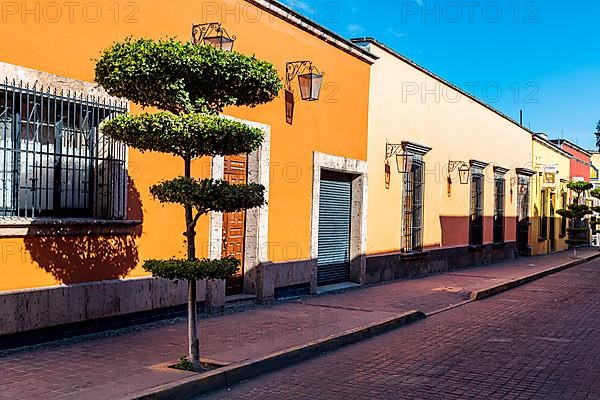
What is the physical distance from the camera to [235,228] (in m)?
10.8

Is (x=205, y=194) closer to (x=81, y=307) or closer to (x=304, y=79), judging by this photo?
(x=81, y=307)

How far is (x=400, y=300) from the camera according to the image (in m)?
12.4

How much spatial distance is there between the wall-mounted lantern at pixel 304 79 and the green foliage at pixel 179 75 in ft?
17.5

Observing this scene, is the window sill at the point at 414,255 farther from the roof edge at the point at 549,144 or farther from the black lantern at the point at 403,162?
the roof edge at the point at 549,144

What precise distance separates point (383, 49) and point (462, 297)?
589 centimetres

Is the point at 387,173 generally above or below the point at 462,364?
above

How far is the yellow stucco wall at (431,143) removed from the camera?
15.3 m

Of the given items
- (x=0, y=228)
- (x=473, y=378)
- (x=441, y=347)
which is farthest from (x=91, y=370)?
(x=441, y=347)

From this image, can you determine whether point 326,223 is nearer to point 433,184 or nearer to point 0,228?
point 433,184

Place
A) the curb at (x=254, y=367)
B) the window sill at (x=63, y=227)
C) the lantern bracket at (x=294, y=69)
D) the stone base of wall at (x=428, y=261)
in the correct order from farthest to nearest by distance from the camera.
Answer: the stone base of wall at (x=428, y=261) < the lantern bracket at (x=294, y=69) < the window sill at (x=63, y=227) < the curb at (x=254, y=367)

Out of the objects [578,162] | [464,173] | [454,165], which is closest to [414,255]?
[454,165]

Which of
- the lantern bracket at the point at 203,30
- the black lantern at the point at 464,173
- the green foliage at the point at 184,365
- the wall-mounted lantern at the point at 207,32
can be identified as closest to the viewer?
the green foliage at the point at 184,365

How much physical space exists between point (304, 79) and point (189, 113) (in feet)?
19.5

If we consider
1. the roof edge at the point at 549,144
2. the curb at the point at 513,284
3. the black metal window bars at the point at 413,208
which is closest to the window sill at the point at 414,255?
the black metal window bars at the point at 413,208
